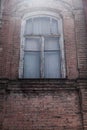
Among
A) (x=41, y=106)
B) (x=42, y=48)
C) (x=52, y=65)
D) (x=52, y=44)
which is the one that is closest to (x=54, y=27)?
(x=52, y=44)

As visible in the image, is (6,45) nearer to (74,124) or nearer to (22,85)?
(22,85)

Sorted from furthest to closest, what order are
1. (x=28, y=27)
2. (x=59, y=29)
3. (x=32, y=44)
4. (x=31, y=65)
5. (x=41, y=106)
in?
(x=28, y=27) < (x=59, y=29) < (x=32, y=44) < (x=31, y=65) < (x=41, y=106)

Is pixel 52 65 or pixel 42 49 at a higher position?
pixel 42 49

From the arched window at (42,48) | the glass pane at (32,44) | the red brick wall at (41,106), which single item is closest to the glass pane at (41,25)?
the arched window at (42,48)

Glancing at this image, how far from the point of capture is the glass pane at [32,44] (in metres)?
8.33

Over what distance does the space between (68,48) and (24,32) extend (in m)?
1.44

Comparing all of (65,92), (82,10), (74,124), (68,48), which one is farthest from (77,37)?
(74,124)

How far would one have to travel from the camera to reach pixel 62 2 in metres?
9.16

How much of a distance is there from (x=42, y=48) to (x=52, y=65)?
0.61 meters

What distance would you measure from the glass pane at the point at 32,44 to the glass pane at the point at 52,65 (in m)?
0.36

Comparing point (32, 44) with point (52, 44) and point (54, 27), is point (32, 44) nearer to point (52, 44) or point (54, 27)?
point (52, 44)

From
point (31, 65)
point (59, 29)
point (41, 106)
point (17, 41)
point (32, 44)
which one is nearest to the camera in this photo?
point (41, 106)

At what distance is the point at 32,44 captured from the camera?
8406mm

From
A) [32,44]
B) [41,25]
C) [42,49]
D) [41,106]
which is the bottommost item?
[41,106]
